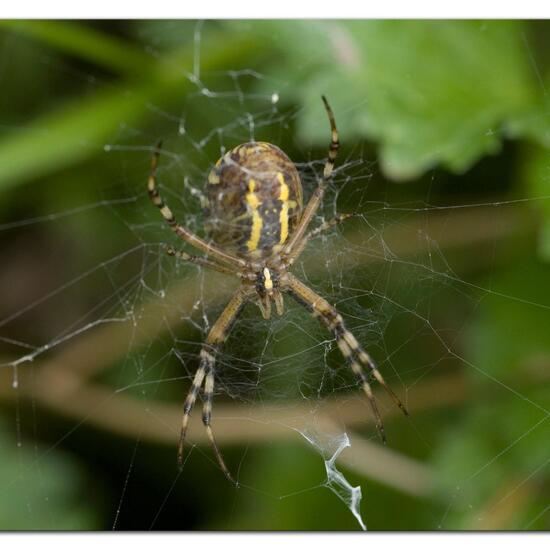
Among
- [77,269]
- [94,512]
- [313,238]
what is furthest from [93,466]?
[313,238]

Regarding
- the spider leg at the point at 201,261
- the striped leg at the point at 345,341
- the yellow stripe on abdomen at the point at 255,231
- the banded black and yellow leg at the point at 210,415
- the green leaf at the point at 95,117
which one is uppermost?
the green leaf at the point at 95,117

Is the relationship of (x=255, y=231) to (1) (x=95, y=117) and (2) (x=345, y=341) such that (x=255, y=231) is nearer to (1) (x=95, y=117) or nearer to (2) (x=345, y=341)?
(2) (x=345, y=341)

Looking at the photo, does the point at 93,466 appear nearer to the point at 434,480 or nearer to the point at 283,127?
the point at 434,480

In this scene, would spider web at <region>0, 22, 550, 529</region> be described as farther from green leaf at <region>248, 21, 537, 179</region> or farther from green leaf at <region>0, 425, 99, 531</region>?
green leaf at <region>248, 21, 537, 179</region>

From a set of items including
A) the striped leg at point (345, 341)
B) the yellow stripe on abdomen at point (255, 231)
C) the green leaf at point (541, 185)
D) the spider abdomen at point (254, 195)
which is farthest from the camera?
the striped leg at point (345, 341)

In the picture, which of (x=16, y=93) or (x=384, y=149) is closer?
(x=384, y=149)

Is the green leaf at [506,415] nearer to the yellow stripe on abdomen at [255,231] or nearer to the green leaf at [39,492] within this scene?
the yellow stripe on abdomen at [255,231]

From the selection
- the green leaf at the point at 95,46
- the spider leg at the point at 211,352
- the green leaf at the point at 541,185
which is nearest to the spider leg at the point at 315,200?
the spider leg at the point at 211,352

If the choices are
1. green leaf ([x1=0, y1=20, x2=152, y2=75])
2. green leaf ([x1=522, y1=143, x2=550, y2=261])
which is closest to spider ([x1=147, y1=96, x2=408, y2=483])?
green leaf ([x1=522, y1=143, x2=550, y2=261])
